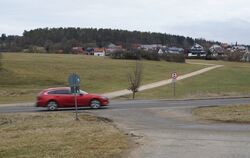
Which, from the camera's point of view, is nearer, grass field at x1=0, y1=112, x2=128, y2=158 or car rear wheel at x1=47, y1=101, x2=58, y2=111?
grass field at x1=0, y1=112, x2=128, y2=158

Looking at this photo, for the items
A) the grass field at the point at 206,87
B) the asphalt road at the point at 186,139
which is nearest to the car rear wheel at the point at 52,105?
the asphalt road at the point at 186,139

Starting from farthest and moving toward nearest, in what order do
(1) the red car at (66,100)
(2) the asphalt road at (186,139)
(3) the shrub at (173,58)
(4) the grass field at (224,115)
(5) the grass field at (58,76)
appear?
(3) the shrub at (173,58) < (5) the grass field at (58,76) < (1) the red car at (66,100) < (4) the grass field at (224,115) < (2) the asphalt road at (186,139)

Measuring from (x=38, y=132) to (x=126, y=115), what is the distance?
977 cm

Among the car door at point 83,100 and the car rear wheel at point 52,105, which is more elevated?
the car door at point 83,100

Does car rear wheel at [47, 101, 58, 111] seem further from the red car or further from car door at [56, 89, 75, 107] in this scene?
car door at [56, 89, 75, 107]

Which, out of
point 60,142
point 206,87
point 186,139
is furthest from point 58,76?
point 60,142

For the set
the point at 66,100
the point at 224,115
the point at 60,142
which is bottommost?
the point at 66,100

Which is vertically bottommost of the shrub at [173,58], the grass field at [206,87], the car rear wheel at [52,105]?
the grass field at [206,87]

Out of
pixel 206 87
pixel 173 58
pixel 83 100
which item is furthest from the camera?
pixel 173 58

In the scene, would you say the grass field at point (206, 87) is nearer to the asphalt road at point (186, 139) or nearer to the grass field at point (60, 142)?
the asphalt road at point (186, 139)

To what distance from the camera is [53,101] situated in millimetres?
34219

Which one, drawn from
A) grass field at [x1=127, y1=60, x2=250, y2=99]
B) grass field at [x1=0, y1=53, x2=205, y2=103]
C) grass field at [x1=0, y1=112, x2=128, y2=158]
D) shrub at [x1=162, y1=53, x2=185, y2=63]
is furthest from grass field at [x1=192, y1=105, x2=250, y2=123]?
shrub at [x1=162, y1=53, x2=185, y2=63]

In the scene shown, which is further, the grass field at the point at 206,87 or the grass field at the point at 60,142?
the grass field at the point at 206,87

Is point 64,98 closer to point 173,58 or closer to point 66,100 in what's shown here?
point 66,100
